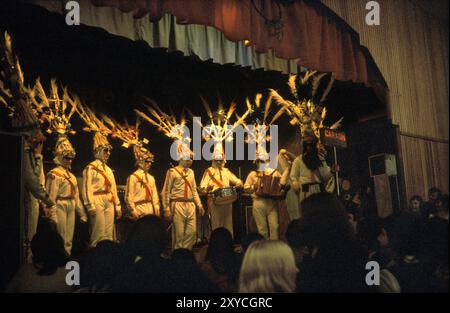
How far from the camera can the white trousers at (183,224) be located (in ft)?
24.5

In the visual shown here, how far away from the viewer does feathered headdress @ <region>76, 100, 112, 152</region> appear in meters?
7.58

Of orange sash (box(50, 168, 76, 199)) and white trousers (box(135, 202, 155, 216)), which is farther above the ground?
orange sash (box(50, 168, 76, 199))

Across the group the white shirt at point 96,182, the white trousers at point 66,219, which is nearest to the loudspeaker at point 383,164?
the white shirt at point 96,182

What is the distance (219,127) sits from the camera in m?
8.45

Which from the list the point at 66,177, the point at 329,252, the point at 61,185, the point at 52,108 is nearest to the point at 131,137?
the point at 52,108

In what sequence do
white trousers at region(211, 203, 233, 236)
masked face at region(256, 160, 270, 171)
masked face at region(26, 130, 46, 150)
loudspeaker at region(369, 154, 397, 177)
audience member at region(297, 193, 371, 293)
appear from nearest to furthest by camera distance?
audience member at region(297, 193, 371, 293) < masked face at region(26, 130, 46, 150) < loudspeaker at region(369, 154, 397, 177) < white trousers at region(211, 203, 233, 236) < masked face at region(256, 160, 270, 171)

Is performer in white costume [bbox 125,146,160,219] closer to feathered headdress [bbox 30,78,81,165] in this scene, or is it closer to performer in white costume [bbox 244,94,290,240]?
feathered headdress [bbox 30,78,81,165]

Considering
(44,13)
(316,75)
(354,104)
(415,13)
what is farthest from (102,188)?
(415,13)

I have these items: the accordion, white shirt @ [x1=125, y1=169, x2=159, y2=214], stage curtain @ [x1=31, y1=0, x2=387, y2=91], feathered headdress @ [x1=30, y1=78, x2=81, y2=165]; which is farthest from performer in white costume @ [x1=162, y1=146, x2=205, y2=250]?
stage curtain @ [x1=31, y1=0, x2=387, y2=91]

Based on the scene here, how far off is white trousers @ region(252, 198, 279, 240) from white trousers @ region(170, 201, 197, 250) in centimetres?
99

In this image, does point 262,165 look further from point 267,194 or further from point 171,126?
point 171,126

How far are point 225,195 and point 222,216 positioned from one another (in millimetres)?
386
